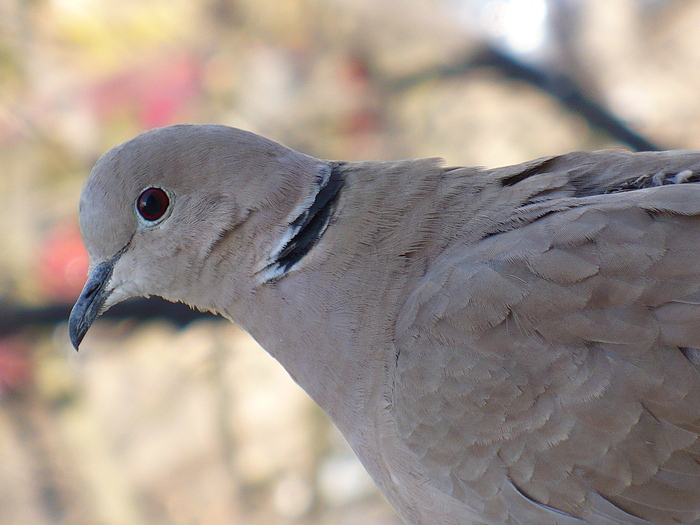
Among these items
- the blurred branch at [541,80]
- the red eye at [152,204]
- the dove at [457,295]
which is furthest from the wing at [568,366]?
the blurred branch at [541,80]

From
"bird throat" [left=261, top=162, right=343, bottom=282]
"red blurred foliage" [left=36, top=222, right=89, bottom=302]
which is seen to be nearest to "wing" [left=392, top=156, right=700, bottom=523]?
"bird throat" [left=261, top=162, right=343, bottom=282]

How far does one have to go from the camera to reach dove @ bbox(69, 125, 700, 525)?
1.31 m

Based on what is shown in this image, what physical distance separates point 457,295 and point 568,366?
26cm

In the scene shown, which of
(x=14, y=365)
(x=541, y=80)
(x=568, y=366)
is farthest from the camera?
(x=541, y=80)

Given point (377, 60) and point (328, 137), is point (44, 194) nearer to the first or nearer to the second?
point (328, 137)

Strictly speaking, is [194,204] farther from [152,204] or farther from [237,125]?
[237,125]

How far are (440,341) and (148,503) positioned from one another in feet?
12.9

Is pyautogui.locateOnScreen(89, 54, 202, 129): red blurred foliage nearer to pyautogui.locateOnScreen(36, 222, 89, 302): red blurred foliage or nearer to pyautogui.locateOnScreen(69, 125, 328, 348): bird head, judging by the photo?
pyautogui.locateOnScreen(36, 222, 89, 302): red blurred foliage

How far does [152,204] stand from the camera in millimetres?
1569

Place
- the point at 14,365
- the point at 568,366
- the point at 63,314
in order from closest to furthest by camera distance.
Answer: the point at 568,366 < the point at 63,314 < the point at 14,365

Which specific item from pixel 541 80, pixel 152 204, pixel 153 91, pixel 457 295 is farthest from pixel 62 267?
pixel 541 80

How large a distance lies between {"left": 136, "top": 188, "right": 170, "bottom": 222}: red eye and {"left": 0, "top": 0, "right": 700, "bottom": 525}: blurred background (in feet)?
7.15

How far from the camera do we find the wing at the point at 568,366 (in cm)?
130

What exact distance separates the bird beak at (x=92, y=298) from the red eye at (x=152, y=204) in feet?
0.46
